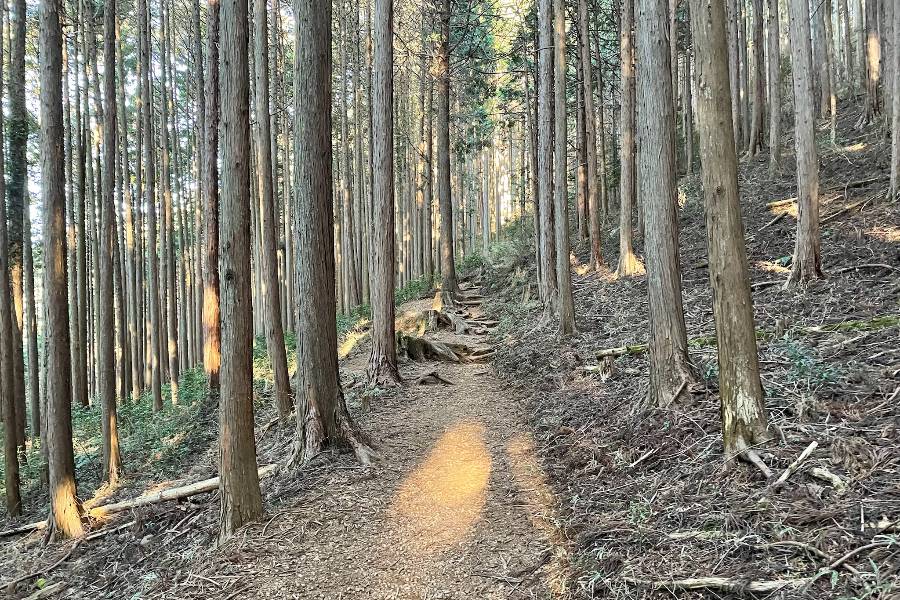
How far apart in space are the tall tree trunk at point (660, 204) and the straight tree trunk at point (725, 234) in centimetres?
159

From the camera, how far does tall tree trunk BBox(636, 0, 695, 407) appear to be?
531 cm

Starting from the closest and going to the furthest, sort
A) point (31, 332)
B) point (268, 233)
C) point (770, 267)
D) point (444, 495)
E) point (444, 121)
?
point (444, 495)
point (770, 267)
point (268, 233)
point (31, 332)
point (444, 121)

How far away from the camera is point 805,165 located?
720 centimetres

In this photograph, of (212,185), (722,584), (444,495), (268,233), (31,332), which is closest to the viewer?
(722,584)

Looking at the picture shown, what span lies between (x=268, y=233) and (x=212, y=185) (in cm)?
178

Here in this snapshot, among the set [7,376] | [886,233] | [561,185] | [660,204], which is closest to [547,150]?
[561,185]

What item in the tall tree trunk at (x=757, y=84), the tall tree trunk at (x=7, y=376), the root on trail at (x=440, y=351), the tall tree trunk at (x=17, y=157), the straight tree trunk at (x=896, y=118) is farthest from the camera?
the tall tree trunk at (x=757, y=84)

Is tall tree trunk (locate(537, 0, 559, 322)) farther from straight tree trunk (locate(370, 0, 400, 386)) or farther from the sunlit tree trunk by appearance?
straight tree trunk (locate(370, 0, 400, 386))

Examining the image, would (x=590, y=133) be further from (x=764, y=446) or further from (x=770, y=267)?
(x=764, y=446)

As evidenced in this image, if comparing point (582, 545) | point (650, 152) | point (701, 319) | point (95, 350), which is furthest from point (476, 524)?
point (95, 350)

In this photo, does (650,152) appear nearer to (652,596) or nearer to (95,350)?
(652,596)

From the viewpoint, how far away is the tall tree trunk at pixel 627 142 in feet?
38.9

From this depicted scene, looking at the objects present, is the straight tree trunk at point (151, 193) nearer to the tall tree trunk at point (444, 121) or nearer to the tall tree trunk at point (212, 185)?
the tall tree trunk at point (212, 185)

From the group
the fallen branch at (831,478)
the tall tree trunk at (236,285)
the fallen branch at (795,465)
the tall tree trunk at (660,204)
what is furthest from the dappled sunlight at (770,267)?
the tall tree trunk at (236,285)
